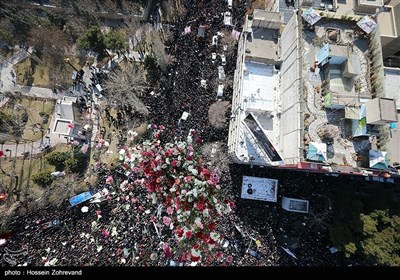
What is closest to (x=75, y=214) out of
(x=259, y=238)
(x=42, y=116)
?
(x=42, y=116)

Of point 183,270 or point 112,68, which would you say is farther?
point 112,68

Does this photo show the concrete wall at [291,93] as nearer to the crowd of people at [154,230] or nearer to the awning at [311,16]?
the awning at [311,16]

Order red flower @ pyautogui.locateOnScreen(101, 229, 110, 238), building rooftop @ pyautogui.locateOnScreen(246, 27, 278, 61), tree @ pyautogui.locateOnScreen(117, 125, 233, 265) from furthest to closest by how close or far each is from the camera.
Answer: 1. red flower @ pyautogui.locateOnScreen(101, 229, 110, 238)
2. building rooftop @ pyautogui.locateOnScreen(246, 27, 278, 61)
3. tree @ pyautogui.locateOnScreen(117, 125, 233, 265)

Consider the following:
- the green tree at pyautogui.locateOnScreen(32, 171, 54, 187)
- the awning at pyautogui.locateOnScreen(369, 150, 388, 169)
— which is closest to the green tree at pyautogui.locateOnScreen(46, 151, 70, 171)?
the green tree at pyautogui.locateOnScreen(32, 171, 54, 187)

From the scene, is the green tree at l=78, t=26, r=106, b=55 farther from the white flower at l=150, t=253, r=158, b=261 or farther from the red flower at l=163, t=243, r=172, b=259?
the white flower at l=150, t=253, r=158, b=261

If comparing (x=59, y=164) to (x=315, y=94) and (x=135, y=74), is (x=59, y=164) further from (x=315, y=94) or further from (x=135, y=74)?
(x=315, y=94)

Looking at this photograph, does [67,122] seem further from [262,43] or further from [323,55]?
[323,55]

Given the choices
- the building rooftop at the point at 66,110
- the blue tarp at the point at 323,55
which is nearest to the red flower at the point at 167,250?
the building rooftop at the point at 66,110
